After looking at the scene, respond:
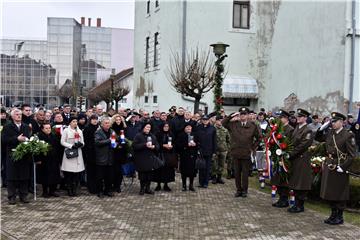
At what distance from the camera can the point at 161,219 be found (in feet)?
28.6

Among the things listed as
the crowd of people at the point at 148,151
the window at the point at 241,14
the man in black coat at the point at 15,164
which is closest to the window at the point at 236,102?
the window at the point at 241,14

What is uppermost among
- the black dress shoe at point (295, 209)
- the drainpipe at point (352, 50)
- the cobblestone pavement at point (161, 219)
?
the drainpipe at point (352, 50)

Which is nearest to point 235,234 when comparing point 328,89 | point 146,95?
point 328,89

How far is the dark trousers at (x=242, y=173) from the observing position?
10.9m

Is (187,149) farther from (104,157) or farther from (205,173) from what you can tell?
(104,157)

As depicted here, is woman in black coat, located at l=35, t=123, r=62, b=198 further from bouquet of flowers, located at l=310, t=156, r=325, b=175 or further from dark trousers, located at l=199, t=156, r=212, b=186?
bouquet of flowers, located at l=310, t=156, r=325, b=175

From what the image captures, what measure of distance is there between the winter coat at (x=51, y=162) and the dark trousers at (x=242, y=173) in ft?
14.0

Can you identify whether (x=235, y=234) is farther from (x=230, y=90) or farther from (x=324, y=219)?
(x=230, y=90)

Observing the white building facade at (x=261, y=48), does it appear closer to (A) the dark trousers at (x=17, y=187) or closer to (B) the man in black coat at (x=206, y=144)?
(B) the man in black coat at (x=206, y=144)

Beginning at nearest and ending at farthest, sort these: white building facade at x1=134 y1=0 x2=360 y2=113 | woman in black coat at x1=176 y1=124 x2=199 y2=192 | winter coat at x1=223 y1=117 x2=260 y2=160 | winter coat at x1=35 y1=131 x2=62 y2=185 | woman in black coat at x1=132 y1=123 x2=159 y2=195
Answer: winter coat at x1=35 y1=131 x2=62 y2=185 < winter coat at x1=223 y1=117 x2=260 y2=160 < woman in black coat at x1=132 y1=123 x2=159 y2=195 < woman in black coat at x1=176 y1=124 x2=199 y2=192 < white building facade at x1=134 y1=0 x2=360 y2=113

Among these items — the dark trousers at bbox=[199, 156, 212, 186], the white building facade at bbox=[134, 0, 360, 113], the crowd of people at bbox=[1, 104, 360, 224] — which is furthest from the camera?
the white building facade at bbox=[134, 0, 360, 113]

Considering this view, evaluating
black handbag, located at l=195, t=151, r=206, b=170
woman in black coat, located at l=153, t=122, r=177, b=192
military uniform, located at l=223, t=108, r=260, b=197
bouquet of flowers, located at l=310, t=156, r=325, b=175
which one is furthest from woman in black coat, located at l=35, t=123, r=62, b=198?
bouquet of flowers, located at l=310, t=156, r=325, b=175

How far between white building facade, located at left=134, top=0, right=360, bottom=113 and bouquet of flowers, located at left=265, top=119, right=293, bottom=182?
11.6m

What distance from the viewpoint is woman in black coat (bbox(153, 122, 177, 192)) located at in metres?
11.5
